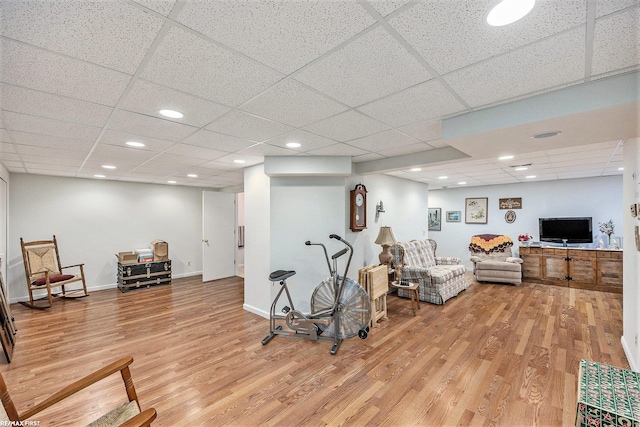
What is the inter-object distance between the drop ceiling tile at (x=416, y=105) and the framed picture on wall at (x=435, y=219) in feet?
21.0

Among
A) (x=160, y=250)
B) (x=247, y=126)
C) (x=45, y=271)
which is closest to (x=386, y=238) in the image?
(x=247, y=126)

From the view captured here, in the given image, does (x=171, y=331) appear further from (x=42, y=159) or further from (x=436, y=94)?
(x=436, y=94)

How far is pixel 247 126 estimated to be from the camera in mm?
2479

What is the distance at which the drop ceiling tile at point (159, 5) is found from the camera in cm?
104

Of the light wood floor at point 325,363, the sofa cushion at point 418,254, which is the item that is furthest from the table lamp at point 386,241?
the light wood floor at point 325,363

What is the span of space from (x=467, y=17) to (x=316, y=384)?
2.71m

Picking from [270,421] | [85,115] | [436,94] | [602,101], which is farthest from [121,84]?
[602,101]

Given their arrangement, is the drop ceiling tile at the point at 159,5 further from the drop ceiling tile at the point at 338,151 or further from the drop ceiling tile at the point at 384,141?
the drop ceiling tile at the point at 338,151

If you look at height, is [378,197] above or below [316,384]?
above

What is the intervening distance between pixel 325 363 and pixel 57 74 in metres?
3.01

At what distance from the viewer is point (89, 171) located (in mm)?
4809

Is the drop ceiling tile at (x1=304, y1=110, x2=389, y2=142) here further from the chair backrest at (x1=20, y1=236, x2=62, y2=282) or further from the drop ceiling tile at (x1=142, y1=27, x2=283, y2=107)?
the chair backrest at (x1=20, y1=236, x2=62, y2=282)

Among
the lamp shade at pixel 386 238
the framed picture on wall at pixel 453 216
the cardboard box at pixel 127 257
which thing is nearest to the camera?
the lamp shade at pixel 386 238

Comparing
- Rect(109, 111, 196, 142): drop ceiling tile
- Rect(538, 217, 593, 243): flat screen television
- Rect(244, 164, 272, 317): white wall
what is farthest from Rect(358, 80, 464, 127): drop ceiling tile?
Rect(538, 217, 593, 243): flat screen television
